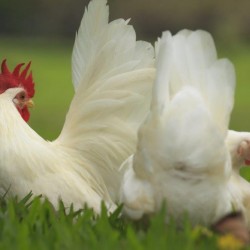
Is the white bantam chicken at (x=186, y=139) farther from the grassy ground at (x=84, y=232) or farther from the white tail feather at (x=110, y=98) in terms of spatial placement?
the white tail feather at (x=110, y=98)

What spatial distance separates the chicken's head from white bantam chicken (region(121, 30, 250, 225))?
4.32 ft

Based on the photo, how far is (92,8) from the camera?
6402mm

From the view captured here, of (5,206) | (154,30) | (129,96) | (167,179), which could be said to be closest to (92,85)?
(129,96)

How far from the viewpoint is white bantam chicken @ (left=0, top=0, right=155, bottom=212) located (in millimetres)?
6238

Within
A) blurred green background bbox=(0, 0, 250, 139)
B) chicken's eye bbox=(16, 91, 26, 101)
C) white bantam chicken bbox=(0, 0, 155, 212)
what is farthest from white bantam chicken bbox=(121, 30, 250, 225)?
blurred green background bbox=(0, 0, 250, 139)

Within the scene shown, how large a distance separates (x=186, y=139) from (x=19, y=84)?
1816 millimetres

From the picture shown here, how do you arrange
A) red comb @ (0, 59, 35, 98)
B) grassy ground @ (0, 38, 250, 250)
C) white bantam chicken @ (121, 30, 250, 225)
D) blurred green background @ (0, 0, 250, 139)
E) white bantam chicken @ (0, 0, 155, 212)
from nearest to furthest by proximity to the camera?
1. grassy ground @ (0, 38, 250, 250)
2. white bantam chicken @ (121, 30, 250, 225)
3. white bantam chicken @ (0, 0, 155, 212)
4. red comb @ (0, 59, 35, 98)
5. blurred green background @ (0, 0, 250, 139)

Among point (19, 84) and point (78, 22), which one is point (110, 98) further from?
point (78, 22)

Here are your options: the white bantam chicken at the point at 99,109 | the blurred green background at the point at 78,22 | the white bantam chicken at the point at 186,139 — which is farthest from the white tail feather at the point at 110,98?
the blurred green background at the point at 78,22

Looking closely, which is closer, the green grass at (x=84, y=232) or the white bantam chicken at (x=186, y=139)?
the green grass at (x=84, y=232)

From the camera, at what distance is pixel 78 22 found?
31.9m

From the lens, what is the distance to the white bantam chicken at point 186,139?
5020mm

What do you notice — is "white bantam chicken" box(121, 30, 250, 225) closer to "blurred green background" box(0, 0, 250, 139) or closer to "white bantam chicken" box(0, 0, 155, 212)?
"white bantam chicken" box(0, 0, 155, 212)

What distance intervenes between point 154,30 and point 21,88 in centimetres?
2486
